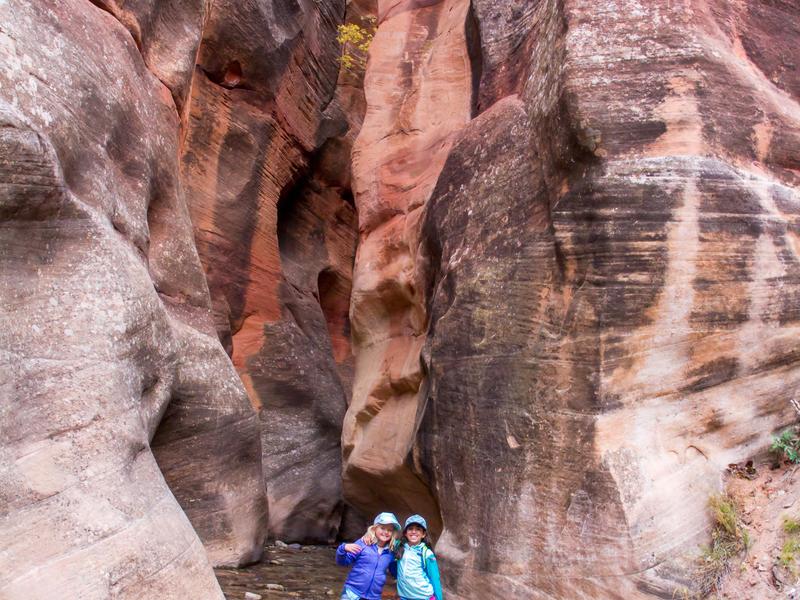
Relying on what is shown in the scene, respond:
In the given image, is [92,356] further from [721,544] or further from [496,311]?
[721,544]

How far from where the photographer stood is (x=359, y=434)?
934 centimetres

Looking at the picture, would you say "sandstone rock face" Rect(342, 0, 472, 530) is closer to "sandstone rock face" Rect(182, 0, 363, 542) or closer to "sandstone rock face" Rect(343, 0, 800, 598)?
"sandstone rock face" Rect(182, 0, 363, 542)

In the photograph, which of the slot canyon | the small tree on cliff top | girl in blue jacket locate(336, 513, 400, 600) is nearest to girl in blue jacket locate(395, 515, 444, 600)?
girl in blue jacket locate(336, 513, 400, 600)

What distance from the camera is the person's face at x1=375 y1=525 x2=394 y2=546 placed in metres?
5.14

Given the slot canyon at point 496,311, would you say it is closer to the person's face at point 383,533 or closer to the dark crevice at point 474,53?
the dark crevice at point 474,53

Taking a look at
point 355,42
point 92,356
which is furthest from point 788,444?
point 355,42

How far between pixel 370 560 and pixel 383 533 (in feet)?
0.63

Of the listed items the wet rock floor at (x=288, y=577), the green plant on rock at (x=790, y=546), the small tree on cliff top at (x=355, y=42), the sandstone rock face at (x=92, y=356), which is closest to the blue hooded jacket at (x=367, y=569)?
the sandstone rock face at (x=92, y=356)

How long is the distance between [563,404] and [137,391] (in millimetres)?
3008

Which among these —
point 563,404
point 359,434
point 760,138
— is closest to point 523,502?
point 563,404

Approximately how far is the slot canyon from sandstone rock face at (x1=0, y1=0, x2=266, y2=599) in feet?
0.06

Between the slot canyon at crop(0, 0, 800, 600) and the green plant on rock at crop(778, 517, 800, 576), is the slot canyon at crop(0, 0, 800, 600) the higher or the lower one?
the higher one

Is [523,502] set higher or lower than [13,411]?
lower

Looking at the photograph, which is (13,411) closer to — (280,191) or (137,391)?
(137,391)
